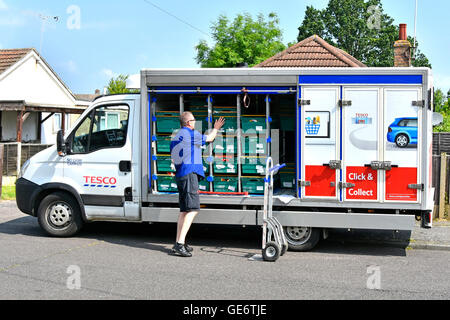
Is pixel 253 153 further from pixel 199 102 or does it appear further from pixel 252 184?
pixel 199 102

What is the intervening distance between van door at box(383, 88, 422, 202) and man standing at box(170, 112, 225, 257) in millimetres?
2444

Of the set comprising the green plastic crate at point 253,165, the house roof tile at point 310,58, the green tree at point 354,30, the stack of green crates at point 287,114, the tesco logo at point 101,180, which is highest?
the green tree at point 354,30

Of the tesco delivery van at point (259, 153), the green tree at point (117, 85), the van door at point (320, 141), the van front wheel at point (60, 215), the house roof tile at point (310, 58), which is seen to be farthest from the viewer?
the green tree at point (117, 85)

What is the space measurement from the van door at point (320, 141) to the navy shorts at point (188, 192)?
157 cm

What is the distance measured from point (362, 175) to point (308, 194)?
0.81m

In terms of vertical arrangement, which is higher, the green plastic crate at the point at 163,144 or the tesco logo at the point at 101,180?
the green plastic crate at the point at 163,144

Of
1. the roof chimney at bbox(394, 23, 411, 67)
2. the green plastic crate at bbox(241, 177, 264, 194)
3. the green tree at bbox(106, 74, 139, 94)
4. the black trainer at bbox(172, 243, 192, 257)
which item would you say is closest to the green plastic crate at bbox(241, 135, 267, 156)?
the green plastic crate at bbox(241, 177, 264, 194)

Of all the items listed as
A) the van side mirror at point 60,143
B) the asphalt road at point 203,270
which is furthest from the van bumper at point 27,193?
the van side mirror at point 60,143

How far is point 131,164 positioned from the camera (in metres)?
8.56

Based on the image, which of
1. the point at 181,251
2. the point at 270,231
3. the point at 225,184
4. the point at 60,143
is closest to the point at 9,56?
the point at 60,143

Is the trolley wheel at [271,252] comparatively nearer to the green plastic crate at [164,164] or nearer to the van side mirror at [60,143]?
the green plastic crate at [164,164]

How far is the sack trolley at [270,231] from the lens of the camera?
7.46 m
